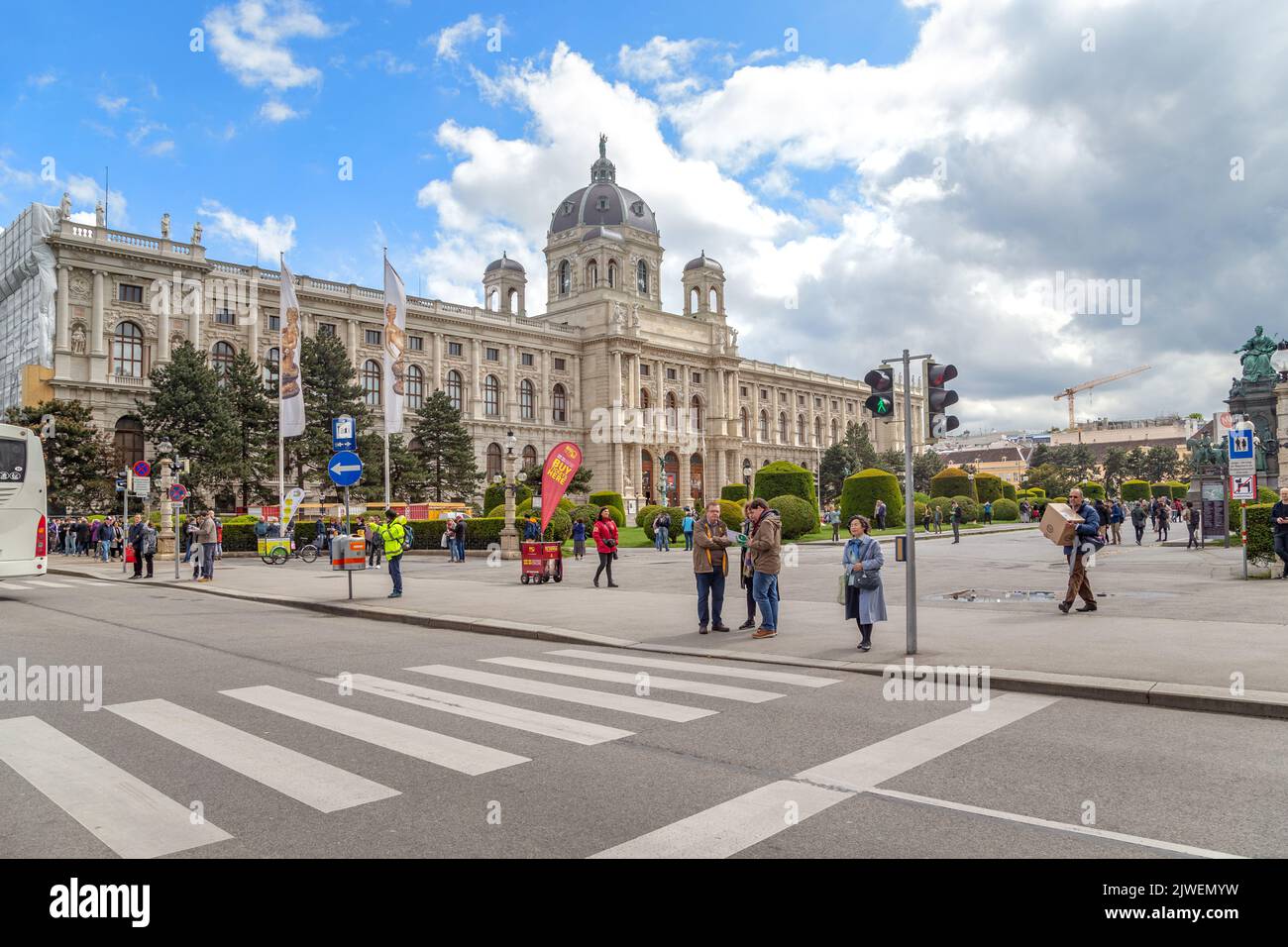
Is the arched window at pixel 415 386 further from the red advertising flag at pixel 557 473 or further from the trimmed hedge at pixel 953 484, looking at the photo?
the red advertising flag at pixel 557 473

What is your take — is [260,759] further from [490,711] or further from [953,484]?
[953,484]

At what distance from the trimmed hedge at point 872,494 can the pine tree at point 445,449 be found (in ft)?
90.8

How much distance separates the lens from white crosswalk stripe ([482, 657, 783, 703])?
26.7ft

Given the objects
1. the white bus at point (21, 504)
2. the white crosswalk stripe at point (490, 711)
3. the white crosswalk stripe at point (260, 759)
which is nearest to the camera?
the white crosswalk stripe at point (260, 759)

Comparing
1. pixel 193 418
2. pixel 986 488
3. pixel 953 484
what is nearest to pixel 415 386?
pixel 193 418

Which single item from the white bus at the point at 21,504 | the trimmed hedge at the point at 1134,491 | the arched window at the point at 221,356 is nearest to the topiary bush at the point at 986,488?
the trimmed hedge at the point at 1134,491

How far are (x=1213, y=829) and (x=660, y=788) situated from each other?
9.49 ft

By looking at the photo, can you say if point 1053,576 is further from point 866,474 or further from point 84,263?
point 84,263

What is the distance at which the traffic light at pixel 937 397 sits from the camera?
411 inches

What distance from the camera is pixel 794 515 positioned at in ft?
135

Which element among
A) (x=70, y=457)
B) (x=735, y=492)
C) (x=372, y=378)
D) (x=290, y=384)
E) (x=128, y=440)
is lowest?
(x=735, y=492)

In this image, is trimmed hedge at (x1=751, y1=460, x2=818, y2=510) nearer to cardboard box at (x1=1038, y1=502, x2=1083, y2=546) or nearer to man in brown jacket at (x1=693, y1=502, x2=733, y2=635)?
cardboard box at (x1=1038, y1=502, x2=1083, y2=546)

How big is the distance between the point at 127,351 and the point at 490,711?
186 ft

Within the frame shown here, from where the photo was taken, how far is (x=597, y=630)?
1261 cm
